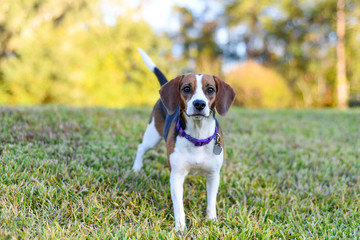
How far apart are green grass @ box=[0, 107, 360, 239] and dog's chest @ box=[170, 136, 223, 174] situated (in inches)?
23.5

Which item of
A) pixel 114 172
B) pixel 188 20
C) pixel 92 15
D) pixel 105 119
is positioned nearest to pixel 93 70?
pixel 92 15

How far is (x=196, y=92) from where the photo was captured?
2.70 m

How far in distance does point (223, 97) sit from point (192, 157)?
25.7 inches

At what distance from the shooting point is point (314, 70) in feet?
74.3

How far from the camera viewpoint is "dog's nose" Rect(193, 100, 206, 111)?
8.41 feet

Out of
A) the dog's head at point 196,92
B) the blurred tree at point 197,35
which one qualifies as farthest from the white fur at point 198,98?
the blurred tree at point 197,35

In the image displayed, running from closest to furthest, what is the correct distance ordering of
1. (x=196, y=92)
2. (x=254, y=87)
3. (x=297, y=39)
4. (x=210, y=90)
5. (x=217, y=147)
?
1. (x=196, y=92)
2. (x=210, y=90)
3. (x=217, y=147)
4. (x=254, y=87)
5. (x=297, y=39)

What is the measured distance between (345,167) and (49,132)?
4.89 m

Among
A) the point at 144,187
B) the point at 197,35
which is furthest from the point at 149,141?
the point at 197,35

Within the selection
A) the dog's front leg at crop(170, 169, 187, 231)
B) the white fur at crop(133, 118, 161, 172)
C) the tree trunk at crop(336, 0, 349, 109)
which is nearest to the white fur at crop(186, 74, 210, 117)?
the dog's front leg at crop(170, 169, 187, 231)

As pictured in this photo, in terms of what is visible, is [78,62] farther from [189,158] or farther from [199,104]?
[199,104]

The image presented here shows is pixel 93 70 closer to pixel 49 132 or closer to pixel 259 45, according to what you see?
pixel 49 132

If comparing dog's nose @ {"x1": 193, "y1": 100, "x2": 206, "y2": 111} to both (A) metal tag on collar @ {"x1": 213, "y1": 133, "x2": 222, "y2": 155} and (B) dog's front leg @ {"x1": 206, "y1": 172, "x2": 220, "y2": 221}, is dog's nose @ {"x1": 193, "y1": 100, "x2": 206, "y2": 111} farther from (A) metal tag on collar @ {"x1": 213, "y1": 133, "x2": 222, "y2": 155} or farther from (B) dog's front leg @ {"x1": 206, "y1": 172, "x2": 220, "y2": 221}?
(B) dog's front leg @ {"x1": 206, "y1": 172, "x2": 220, "y2": 221}

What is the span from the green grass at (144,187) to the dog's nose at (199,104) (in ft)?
3.81
